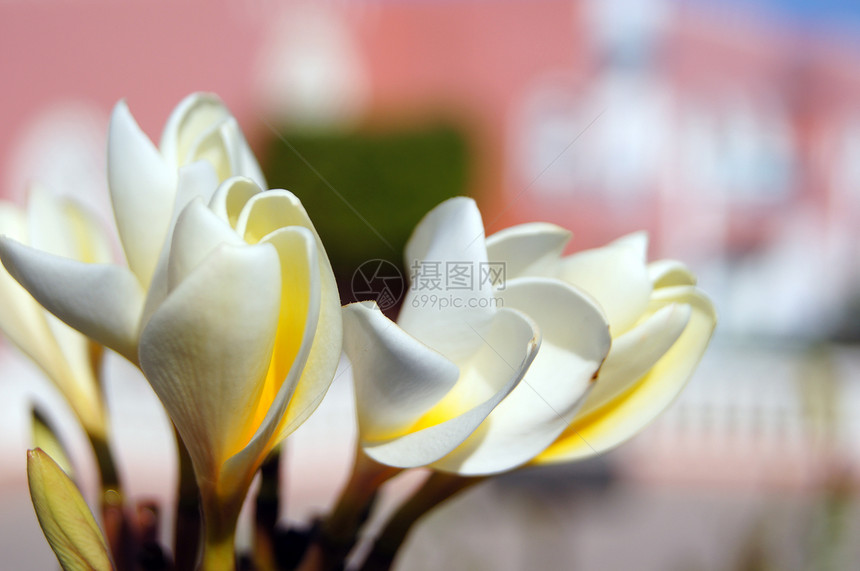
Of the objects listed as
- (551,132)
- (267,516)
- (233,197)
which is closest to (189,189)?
(233,197)

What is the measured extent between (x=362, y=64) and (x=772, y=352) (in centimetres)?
324

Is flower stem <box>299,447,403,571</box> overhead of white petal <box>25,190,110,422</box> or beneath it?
beneath

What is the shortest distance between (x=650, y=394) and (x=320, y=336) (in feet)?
0.37

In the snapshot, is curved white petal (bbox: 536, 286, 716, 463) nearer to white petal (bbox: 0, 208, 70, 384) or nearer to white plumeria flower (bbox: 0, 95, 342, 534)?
white plumeria flower (bbox: 0, 95, 342, 534)

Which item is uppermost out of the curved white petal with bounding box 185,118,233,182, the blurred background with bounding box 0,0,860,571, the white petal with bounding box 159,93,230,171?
the blurred background with bounding box 0,0,860,571

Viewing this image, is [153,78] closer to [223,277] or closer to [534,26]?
[534,26]

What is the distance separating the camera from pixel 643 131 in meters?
5.25

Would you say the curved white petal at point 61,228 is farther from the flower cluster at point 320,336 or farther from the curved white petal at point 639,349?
the curved white petal at point 639,349

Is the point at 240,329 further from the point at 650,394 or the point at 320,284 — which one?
the point at 650,394

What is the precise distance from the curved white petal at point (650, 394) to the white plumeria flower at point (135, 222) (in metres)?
0.14

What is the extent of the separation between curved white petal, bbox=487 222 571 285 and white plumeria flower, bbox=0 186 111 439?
0.16m

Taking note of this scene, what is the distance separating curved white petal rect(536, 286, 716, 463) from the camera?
0.24 m

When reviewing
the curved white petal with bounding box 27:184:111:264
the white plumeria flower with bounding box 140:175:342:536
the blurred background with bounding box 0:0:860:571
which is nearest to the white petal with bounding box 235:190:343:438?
the white plumeria flower with bounding box 140:175:342:536

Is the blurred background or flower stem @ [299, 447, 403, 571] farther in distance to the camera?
the blurred background
